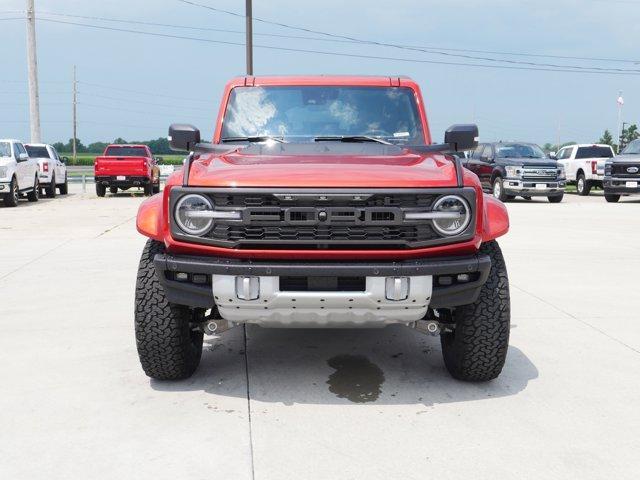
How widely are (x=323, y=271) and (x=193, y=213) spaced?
2.38 ft

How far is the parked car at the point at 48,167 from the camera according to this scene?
2327cm

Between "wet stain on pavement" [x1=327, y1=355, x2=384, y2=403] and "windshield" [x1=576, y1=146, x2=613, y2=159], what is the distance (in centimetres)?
2371

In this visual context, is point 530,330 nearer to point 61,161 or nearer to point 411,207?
point 411,207

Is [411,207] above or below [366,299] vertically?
above

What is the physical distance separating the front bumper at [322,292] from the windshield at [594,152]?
24.4 meters

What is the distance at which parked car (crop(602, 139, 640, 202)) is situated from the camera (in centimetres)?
2143

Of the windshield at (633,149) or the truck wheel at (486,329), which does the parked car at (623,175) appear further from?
the truck wheel at (486,329)

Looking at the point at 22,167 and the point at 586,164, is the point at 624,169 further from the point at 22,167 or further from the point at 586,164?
the point at 22,167

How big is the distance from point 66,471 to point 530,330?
3.74 m

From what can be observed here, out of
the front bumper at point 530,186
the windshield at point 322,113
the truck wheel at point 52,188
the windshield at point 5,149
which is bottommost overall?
the truck wheel at point 52,188

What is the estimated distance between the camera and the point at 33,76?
101 ft

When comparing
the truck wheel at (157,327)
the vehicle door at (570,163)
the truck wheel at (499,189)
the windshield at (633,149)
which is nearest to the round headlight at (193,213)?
the truck wheel at (157,327)

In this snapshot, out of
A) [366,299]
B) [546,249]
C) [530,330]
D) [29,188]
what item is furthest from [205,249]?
[29,188]

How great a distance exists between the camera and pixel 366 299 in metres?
3.77
